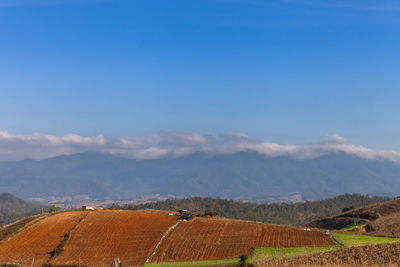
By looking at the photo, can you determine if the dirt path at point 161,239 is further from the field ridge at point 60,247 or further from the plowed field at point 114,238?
the field ridge at point 60,247

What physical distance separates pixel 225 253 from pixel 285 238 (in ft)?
40.4

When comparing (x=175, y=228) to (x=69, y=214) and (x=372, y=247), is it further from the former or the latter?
(x=372, y=247)

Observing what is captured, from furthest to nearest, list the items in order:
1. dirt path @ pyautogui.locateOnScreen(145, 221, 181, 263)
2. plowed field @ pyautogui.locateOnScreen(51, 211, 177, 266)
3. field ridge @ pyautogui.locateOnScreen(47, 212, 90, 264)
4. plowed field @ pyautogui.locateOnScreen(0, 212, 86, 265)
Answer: plowed field @ pyautogui.locateOnScreen(0, 212, 86, 265), field ridge @ pyautogui.locateOnScreen(47, 212, 90, 264), plowed field @ pyautogui.locateOnScreen(51, 211, 177, 266), dirt path @ pyautogui.locateOnScreen(145, 221, 181, 263)

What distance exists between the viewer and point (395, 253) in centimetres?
4906

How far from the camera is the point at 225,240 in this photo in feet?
261

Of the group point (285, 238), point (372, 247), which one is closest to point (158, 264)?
point (285, 238)

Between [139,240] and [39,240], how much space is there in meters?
19.9

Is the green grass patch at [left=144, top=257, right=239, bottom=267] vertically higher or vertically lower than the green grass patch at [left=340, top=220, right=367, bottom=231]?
lower

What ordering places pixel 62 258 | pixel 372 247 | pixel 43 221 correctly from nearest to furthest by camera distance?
pixel 372 247
pixel 62 258
pixel 43 221

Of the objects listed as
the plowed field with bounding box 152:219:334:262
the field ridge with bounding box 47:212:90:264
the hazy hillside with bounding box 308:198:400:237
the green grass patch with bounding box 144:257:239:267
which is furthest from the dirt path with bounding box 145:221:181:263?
the hazy hillside with bounding box 308:198:400:237

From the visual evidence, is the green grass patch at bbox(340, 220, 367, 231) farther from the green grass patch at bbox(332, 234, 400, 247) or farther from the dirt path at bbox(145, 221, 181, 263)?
the dirt path at bbox(145, 221, 181, 263)

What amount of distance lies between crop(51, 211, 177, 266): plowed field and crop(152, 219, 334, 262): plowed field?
11.9ft

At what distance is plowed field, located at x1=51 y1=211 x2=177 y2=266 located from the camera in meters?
75.8

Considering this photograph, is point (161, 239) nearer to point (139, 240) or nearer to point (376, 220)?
point (139, 240)
